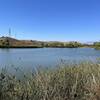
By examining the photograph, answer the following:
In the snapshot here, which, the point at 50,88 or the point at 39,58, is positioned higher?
the point at 50,88

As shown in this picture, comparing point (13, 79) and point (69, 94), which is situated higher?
point (13, 79)

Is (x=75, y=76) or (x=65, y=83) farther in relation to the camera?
(x=75, y=76)

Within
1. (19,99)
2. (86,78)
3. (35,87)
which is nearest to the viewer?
(19,99)

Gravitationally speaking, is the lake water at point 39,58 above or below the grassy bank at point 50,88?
below

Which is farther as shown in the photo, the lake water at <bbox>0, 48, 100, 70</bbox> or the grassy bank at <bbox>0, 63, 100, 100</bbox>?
the lake water at <bbox>0, 48, 100, 70</bbox>

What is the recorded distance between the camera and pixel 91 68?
254 inches

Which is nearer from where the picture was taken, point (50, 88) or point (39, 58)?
point (50, 88)

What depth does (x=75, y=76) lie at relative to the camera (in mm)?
5754

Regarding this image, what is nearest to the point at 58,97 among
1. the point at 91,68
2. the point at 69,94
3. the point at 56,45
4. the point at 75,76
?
the point at 69,94

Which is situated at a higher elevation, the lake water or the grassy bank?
the grassy bank

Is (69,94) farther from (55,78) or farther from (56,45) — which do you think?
(56,45)

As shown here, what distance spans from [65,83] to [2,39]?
2981 inches

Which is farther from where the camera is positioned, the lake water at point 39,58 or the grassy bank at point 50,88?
the lake water at point 39,58

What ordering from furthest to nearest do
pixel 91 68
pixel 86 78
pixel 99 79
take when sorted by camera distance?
1. pixel 91 68
2. pixel 86 78
3. pixel 99 79
